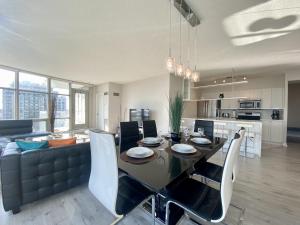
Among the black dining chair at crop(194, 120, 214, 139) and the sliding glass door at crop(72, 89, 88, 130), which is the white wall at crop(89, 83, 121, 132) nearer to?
the sliding glass door at crop(72, 89, 88, 130)

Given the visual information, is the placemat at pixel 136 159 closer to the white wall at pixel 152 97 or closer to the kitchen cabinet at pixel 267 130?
the white wall at pixel 152 97

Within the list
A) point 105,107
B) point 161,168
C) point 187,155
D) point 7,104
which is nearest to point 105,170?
point 161,168

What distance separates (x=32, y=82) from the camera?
17.7 ft

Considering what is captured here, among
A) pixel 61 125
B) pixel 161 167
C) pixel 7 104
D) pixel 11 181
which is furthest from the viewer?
pixel 61 125

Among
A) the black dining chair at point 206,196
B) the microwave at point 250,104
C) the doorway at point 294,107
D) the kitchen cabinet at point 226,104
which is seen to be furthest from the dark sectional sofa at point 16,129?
the doorway at point 294,107

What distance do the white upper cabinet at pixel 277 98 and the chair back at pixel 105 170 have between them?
6551 mm

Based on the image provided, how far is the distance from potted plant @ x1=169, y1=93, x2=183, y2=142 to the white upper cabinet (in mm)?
5276

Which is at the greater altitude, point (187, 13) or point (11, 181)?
point (187, 13)

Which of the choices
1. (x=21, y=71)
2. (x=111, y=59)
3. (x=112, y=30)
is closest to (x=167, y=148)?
(x=112, y=30)

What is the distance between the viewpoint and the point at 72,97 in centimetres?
689

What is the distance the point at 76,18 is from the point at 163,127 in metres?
4.32

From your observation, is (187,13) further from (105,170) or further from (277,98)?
(277,98)

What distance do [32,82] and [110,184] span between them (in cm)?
618

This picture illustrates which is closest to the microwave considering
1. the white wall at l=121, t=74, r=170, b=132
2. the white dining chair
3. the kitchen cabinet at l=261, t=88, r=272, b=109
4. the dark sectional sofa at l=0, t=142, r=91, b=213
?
the kitchen cabinet at l=261, t=88, r=272, b=109
